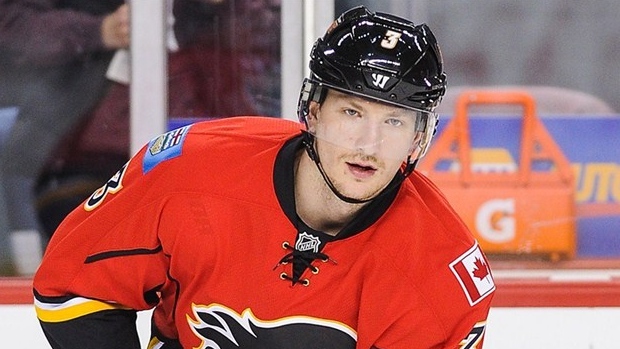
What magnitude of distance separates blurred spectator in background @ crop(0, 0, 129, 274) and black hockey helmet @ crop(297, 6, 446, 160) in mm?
1585

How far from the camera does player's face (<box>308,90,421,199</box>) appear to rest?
1599 millimetres

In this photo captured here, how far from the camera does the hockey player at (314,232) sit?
1619 mm

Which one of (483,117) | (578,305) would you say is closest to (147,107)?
(483,117)

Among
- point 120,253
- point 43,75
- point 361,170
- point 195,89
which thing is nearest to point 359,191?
point 361,170

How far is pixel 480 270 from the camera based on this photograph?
1686 mm

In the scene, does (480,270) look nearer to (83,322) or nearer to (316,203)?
(316,203)

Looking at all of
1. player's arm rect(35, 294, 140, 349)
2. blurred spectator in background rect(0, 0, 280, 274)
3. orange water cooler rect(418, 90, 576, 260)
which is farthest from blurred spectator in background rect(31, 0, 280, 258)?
player's arm rect(35, 294, 140, 349)

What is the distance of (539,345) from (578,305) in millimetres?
185

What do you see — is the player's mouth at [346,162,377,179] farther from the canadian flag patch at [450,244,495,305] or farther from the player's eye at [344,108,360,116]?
the canadian flag patch at [450,244,495,305]

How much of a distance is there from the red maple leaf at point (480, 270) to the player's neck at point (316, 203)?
0.17 meters

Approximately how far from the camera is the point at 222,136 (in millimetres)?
1729

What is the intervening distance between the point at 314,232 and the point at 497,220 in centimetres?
167

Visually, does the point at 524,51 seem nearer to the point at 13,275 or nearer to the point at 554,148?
the point at 554,148

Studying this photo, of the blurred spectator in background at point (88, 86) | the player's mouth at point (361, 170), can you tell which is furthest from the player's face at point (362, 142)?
the blurred spectator in background at point (88, 86)
